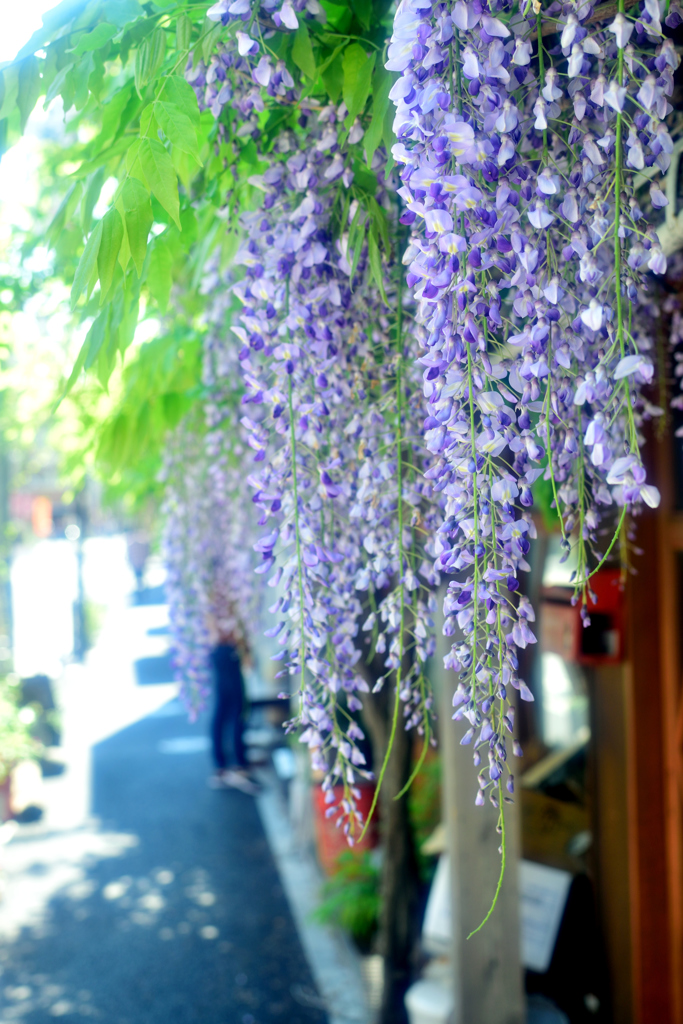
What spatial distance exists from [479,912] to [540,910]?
79 cm

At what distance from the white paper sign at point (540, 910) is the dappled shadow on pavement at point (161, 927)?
41.5 inches

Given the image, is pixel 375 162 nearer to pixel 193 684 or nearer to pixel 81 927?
pixel 193 684

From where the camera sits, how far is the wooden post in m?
2.10

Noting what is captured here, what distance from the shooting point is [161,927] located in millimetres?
4113

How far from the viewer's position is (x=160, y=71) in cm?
130

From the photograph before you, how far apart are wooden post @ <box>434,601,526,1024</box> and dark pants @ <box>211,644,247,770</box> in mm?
3935

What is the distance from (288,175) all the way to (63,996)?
3.65 meters

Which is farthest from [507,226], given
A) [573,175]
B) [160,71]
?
[160,71]

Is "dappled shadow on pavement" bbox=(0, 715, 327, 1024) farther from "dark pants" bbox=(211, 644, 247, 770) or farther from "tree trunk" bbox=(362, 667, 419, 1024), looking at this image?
"tree trunk" bbox=(362, 667, 419, 1024)

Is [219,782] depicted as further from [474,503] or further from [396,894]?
[474,503]

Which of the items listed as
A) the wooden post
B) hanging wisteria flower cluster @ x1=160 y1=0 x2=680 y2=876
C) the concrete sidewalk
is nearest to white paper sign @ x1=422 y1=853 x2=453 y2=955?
the concrete sidewalk

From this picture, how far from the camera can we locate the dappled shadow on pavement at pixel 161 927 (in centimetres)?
341

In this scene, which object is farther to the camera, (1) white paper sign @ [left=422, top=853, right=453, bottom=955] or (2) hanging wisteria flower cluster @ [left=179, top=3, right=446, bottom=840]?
(1) white paper sign @ [left=422, top=853, right=453, bottom=955]

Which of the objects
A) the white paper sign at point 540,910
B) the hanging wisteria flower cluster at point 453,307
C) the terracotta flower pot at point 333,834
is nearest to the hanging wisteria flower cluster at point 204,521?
the hanging wisteria flower cluster at point 453,307
